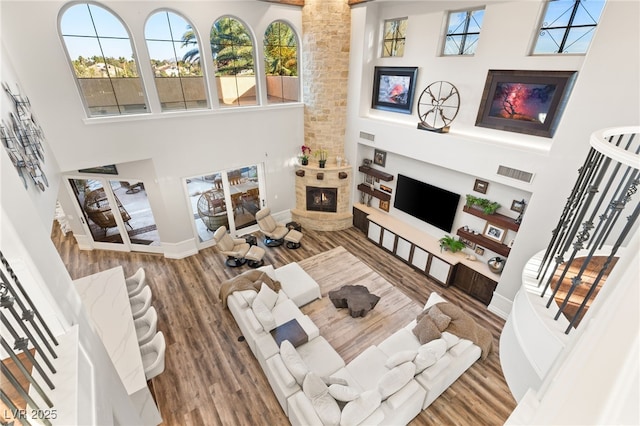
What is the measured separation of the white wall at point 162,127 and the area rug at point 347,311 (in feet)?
8.79

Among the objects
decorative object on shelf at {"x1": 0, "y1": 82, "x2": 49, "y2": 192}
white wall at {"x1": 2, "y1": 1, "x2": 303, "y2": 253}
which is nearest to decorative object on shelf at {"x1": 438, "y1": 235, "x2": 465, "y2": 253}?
white wall at {"x1": 2, "y1": 1, "x2": 303, "y2": 253}

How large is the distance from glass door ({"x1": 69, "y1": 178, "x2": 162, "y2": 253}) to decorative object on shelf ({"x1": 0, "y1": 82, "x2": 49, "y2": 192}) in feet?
7.83

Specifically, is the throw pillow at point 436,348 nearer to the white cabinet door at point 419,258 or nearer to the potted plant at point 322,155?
the white cabinet door at point 419,258

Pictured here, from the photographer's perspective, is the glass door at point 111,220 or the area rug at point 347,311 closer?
the area rug at point 347,311

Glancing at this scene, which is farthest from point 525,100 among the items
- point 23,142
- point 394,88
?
point 23,142

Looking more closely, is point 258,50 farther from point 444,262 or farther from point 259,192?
point 444,262

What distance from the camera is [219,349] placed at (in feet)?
16.2

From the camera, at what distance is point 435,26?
5.63m

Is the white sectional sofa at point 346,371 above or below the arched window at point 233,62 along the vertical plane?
below

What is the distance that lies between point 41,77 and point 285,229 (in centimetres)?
542

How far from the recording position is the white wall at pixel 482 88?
11.8ft

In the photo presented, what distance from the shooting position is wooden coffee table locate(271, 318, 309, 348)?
4.55 metres

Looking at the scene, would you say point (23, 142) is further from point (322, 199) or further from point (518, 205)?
point (518, 205)

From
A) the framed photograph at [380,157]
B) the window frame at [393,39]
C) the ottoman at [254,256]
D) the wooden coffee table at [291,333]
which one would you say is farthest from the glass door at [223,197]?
the window frame at [393,39]
